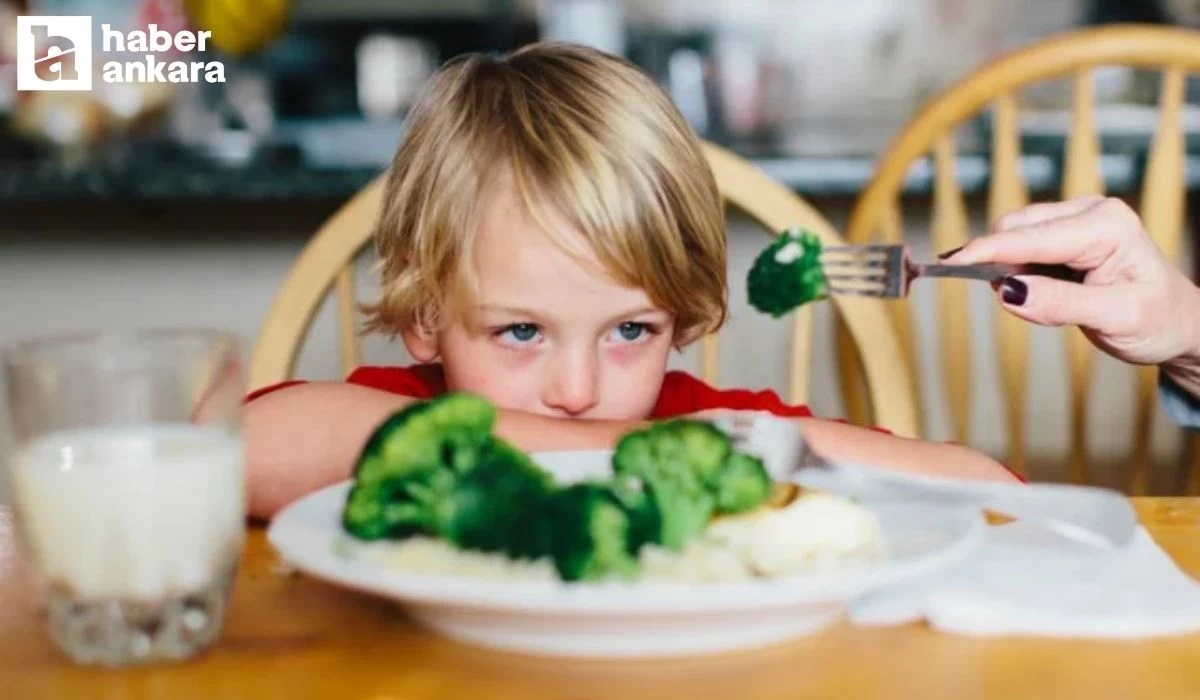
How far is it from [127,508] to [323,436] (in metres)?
0.28

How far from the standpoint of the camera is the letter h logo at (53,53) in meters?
2.13

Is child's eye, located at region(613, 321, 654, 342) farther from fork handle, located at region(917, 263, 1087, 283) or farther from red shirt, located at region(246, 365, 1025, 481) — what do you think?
fork handle, located at region(917, 263, 1087, 283)

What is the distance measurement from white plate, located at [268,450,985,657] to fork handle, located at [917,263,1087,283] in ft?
0.68

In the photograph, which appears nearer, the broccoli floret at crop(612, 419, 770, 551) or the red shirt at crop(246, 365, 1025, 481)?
the broccoli floret at crop(612, 419, 770, 551)

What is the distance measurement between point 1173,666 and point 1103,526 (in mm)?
77

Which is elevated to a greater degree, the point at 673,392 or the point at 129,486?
the point at 129,486

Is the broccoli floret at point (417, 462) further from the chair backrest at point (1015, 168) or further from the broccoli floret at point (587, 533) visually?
the chair backrest at point (1015, 168)

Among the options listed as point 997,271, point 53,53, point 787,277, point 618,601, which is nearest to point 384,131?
point 53,53

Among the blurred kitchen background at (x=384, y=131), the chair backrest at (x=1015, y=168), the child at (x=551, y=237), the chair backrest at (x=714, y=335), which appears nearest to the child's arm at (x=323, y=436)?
the child at (x=551, y=237)

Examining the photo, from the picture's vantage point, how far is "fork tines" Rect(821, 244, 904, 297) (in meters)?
0.89

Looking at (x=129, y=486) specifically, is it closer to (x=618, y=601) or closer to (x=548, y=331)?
(x=618, y=601)

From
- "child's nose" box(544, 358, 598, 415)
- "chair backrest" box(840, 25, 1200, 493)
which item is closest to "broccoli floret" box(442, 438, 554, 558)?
"child's nose" box(544, 358, 598, 415)

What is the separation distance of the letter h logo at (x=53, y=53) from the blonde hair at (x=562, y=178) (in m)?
1.15

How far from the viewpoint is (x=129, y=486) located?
0.56 metres
